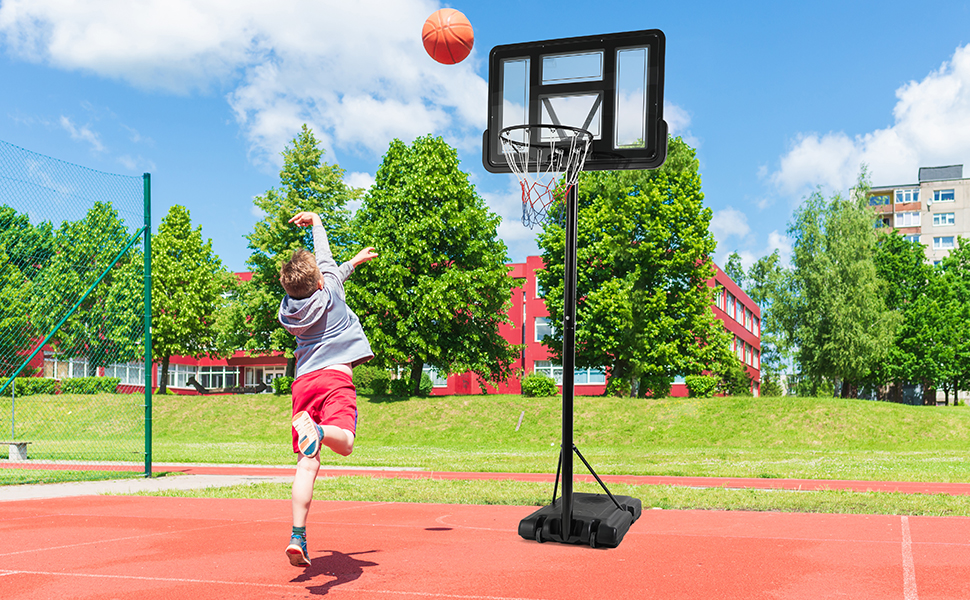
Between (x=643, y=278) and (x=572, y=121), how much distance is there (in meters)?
30.8

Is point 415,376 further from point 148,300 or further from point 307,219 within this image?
point 307,219

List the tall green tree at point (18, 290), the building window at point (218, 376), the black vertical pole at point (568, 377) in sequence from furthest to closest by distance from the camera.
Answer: the building window at point (218, 376) < the tall green tree at point (18, 290) < the black vertical pole at point (568, 377)

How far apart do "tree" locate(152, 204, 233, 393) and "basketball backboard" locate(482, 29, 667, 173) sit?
38552mm

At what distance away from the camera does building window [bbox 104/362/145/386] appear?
14314mm

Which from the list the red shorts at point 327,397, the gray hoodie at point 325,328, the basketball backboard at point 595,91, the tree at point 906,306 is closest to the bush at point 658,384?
the tree at point 906,306

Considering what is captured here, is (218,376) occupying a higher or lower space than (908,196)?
lower

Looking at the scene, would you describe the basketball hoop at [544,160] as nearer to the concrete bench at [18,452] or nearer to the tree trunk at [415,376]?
the concrete bench at [18,452]

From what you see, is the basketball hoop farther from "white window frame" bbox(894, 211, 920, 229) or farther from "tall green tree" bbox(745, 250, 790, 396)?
"white window frame" bbox(894, 211, 920, 229)

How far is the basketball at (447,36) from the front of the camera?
827 centimetres

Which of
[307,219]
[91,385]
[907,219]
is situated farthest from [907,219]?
[307,219]

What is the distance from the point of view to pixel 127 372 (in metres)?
15.4

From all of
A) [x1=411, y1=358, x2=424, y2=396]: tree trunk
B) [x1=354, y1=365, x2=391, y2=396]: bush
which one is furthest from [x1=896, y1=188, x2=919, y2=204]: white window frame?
[x1=411, y1=358, x2=424, y2=396]: tree trunk

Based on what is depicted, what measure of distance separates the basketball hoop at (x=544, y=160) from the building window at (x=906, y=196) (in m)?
101

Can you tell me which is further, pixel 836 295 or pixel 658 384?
pixel 836 295
